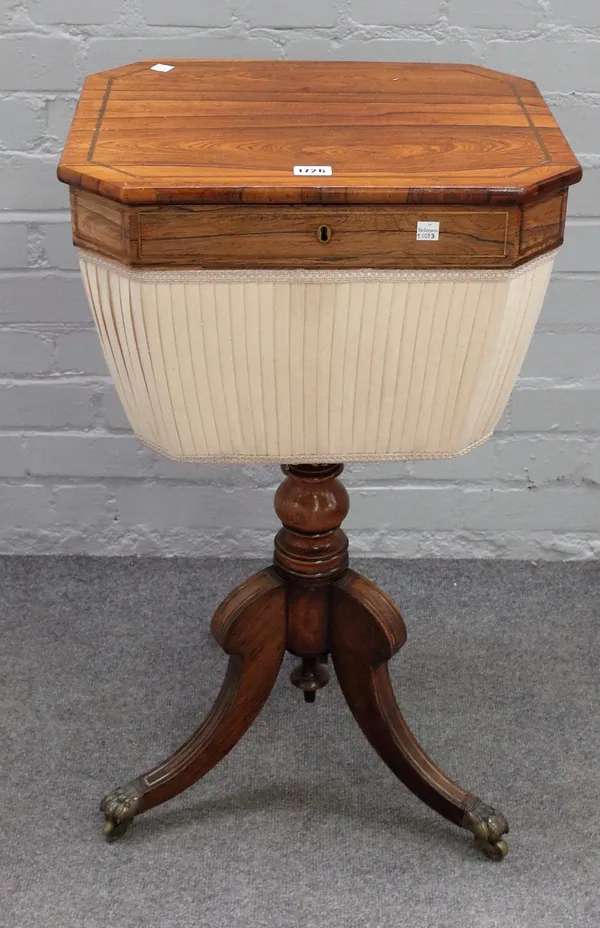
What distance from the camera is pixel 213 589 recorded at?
1758mm

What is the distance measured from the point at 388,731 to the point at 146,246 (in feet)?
2.13

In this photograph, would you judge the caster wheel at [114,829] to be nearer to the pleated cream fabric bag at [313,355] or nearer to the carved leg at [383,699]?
the carved leg at [383,699]

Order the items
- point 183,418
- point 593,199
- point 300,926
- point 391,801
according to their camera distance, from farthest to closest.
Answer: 1. point 593,199
2. point 391,801
3. point 300,926
4. point 183,418

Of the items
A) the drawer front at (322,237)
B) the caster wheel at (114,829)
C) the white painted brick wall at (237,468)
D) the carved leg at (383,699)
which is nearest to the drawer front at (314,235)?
the drawer front at (322,237)

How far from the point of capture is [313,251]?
0.98 metres

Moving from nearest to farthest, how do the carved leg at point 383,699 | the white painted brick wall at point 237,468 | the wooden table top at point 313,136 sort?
the wooden table top at point 313,136
the carved leg at point 383,699
the white painted brick wall at point 237,468

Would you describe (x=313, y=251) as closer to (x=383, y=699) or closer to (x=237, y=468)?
(x=383, y=699)

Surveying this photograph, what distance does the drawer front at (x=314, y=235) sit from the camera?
3.17 ft

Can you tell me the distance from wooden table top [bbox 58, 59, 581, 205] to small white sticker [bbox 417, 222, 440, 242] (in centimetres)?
2

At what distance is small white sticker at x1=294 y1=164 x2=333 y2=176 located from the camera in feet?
3.18

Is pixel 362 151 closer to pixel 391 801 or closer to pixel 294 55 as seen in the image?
pixel 294 55

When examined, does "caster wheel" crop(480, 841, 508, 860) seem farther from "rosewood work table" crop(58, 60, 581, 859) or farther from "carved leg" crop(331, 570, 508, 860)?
"rosewood work table" crop(58, 60, 581, 859)

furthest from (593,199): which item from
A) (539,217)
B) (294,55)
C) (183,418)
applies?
(183,418)

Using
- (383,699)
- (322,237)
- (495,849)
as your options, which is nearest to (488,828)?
(495,849)
